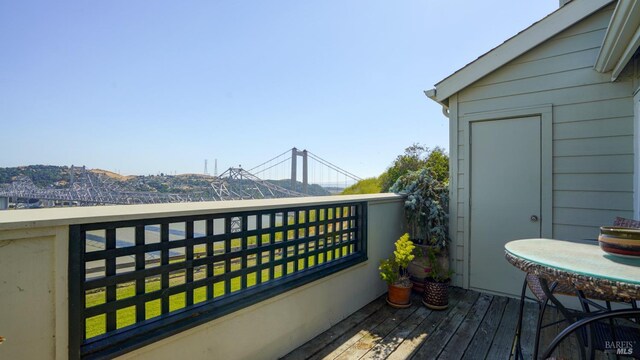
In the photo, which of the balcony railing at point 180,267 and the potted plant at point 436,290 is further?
the potted plant at point 436,290

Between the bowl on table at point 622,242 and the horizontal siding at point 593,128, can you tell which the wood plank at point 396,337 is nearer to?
the bowl on table at point 622,242

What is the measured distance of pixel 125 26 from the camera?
6191 millimetres

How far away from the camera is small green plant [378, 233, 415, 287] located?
271 cm

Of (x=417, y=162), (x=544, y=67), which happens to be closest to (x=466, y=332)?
(x=544, y=67)

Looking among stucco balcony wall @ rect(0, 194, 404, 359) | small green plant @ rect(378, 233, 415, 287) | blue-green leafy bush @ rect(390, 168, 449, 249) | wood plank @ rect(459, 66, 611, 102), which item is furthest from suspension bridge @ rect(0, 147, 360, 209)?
stucco balcony wall @ rect(0, 194, 404, 359)

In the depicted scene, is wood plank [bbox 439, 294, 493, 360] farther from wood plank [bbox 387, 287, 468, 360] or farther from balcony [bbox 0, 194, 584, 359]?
wood plank [bbox 387, 287, 468, 360]

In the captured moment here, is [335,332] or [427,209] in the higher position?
[427,209]

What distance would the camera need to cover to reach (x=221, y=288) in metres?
2.04

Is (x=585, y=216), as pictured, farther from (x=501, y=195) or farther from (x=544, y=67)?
(x=544, y=67)

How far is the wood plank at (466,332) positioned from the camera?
2076 mm

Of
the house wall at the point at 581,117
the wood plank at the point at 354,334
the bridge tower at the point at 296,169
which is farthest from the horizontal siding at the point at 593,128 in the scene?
the bridge tower at the point at 296,169

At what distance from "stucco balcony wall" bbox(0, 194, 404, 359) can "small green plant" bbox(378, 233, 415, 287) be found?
0.76 feet

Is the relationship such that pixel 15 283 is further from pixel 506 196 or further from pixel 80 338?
pixel 506 196

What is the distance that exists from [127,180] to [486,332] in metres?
18.3
